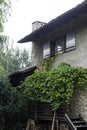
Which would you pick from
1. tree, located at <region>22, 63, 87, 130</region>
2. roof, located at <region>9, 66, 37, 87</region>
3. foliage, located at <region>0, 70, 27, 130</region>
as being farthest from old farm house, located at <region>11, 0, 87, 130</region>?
foliage, located at <region>0, 70, 27, 130</region>

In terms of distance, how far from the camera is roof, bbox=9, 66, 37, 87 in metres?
19.9

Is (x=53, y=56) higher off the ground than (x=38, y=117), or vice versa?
(x=53, y=56)

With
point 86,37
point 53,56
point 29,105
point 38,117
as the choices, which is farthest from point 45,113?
point 86,37

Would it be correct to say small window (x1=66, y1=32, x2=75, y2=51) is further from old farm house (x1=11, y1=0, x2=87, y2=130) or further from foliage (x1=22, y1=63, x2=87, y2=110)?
foliage (x1=22, y1=63, x2=87, y2=110)

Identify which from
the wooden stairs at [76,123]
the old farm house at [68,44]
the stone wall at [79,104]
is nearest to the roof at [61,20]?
the old farm house at [68,44]

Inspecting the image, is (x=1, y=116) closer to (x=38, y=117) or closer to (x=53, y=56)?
(x=38, y=117)

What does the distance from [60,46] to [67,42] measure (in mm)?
815

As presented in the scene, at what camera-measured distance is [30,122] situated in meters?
17.8

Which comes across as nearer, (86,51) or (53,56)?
(86,51)

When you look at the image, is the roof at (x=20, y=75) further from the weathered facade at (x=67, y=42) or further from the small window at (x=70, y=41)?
the small window at (x=70, y=41)

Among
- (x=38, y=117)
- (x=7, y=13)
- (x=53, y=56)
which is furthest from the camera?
(x=53, y=56)

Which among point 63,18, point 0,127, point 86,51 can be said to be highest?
point 63,18

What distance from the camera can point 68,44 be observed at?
17.5m

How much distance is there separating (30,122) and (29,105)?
1.16 meters
